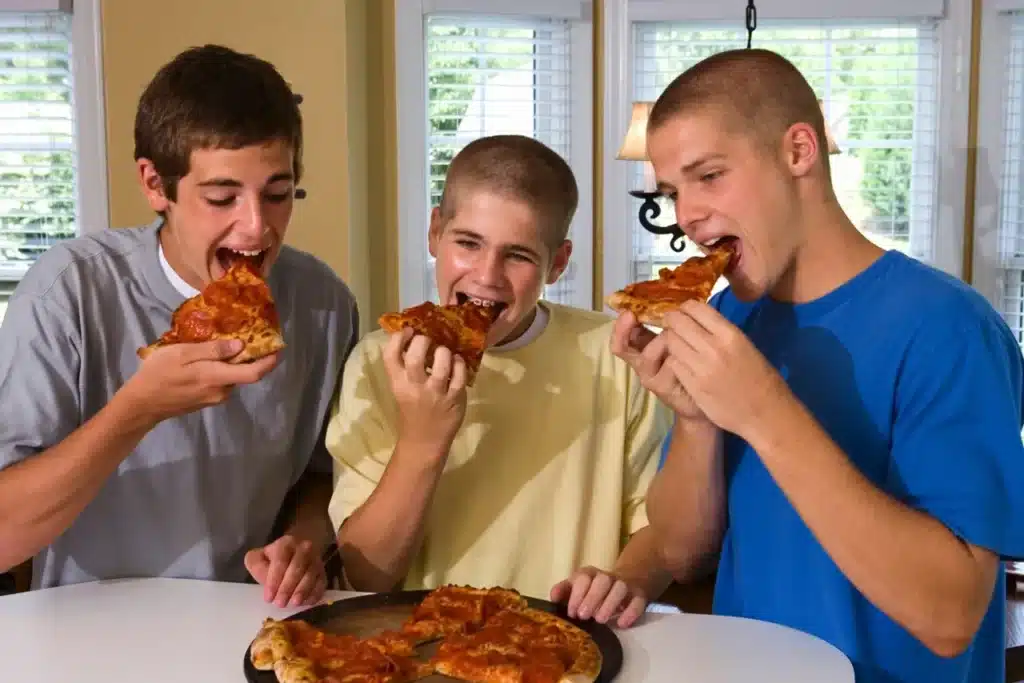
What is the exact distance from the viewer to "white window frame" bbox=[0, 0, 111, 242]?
179 inches

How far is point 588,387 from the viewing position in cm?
212

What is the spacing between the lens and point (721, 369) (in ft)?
4.98

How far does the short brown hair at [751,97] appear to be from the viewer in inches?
67.2

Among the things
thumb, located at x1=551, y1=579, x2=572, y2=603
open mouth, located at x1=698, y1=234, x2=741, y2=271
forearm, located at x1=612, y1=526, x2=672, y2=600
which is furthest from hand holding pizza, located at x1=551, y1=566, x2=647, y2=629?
open mouth, located at x1=698, y1=234, x2=741, y2=271

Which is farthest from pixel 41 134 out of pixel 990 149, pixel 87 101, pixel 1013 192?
pixel 1013 192

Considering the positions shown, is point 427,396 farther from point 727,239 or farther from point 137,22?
point 137,22

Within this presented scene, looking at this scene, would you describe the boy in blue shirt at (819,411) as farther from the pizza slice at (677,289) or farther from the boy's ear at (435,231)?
the boy's ear at (435,231)

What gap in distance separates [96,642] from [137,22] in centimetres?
347

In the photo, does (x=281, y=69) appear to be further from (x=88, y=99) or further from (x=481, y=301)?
(x=481, y=301)

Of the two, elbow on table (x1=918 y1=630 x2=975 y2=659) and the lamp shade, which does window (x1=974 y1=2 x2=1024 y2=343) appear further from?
elbow on table (x1=918 y1=630 x2=975 y2=659)

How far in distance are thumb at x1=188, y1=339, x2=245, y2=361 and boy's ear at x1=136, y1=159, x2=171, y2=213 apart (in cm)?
42

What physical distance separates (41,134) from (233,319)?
141 inches

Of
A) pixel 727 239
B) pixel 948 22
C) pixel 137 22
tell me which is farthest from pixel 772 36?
pixel 727 239

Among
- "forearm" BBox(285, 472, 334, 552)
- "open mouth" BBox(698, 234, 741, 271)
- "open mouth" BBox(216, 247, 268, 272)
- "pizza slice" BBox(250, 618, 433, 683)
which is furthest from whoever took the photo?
"forearm" BBox(285, 472, 334, 552)
